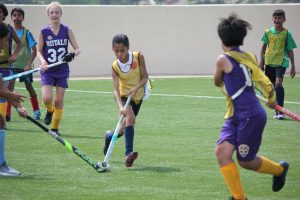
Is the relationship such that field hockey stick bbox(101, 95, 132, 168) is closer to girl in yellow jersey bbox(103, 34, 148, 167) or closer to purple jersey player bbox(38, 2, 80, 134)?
girl in yellow jersey bbox(103, 34, 148, 167)

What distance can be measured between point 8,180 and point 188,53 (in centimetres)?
1481

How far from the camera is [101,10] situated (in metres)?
22.5

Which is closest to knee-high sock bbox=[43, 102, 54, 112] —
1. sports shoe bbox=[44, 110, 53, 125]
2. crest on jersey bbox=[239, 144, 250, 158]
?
sports shoe bbox=[44, 110, 53, 125]

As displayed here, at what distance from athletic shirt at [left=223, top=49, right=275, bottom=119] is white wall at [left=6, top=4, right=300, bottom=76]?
15533mm

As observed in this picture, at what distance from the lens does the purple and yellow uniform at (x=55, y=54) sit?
38.7 ft

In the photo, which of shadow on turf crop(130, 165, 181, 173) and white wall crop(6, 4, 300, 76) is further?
white wall crop(6, 4, 300, 76)

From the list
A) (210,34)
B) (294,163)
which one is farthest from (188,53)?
(294,163)

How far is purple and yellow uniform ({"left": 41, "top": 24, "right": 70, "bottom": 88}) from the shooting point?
1181 centimetres

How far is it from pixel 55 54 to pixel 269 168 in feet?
17.6

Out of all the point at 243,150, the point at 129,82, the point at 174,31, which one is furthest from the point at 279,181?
the point at 174,31

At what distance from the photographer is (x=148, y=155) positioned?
397 inches

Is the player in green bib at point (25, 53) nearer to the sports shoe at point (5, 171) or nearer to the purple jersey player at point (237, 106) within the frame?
the sports shoe at point (5, 171)

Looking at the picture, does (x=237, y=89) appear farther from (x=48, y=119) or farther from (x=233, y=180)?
(x=48, y=119)

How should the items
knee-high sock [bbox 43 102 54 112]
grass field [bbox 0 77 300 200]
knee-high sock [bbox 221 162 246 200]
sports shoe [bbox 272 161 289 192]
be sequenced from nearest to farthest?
knee-high sock [bbox 221 162 246 200]
sports shoe [bbox 272 161 289 192]
grass field [bbox 0 77 300 200]
knee-high sock [bbox 43 102 54 112]
